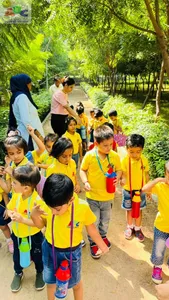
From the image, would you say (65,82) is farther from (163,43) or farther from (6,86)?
(6,86)

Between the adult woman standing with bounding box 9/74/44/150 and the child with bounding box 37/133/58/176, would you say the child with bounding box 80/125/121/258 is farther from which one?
the adult woman standing with bounding box 9/74/44/150

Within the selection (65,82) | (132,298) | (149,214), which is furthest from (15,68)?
(132,298)

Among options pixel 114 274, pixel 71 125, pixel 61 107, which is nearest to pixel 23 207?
pixel 114 274

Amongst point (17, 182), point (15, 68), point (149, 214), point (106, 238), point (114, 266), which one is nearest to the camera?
point (17, 182)

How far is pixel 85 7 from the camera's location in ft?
14.1

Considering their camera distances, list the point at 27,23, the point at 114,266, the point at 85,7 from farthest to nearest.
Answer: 1. the point at 27,23
2. the point at 85,7
3. the point at 114,266

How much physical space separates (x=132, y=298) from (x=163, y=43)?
4234 millimetres

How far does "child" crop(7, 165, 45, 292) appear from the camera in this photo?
2037mm

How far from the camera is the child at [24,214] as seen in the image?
204 centimetres

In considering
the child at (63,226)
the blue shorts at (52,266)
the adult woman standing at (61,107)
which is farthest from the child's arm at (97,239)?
the adult woman standing at (61,107)

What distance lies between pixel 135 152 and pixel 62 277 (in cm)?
157

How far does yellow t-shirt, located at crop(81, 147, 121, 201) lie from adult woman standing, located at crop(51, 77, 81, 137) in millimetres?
1871

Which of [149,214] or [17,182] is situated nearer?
[17,182]

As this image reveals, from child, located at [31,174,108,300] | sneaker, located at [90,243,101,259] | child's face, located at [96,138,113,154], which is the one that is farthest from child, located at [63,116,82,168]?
child, located at [31,174,108,300]
